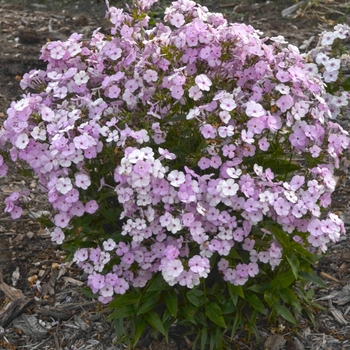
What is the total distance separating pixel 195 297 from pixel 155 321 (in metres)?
0.22

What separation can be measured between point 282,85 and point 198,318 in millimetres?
1194

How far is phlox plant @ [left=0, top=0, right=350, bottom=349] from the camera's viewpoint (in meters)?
2.84

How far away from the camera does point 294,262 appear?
3.07 m

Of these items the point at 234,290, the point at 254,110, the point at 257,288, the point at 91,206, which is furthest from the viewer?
the point at 257,288

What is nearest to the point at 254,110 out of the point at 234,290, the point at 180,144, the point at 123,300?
the point at 180,144

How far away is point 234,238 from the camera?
2.92 meters

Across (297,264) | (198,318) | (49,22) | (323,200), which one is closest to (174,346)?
(198,318)

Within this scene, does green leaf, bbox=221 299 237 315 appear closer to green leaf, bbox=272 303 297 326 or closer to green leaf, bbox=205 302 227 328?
green leaf, bbox=205 302 227 328

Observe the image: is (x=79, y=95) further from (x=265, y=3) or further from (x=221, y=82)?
(x=265, y=3)

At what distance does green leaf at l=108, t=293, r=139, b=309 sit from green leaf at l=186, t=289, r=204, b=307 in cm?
25

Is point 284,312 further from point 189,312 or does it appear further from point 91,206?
point 91,206

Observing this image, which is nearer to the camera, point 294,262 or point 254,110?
point 254,110

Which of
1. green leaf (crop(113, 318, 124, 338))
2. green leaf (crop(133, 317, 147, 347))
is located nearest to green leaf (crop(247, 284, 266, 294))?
green leaf (crop(133, 317, 147, 347))

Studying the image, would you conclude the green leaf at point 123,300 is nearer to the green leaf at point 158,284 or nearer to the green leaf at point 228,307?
the green leaf at point 158,284
